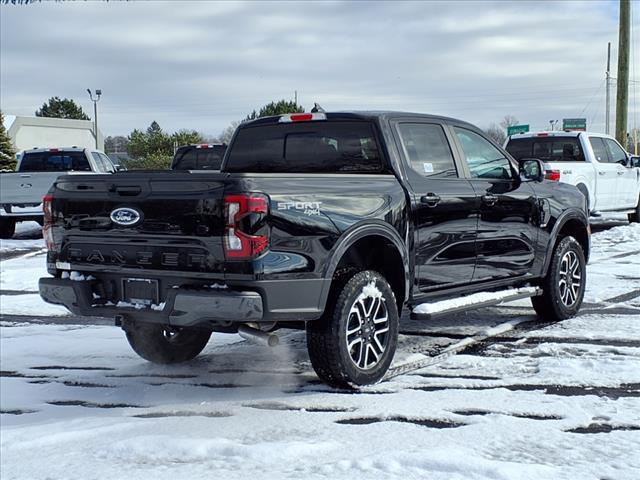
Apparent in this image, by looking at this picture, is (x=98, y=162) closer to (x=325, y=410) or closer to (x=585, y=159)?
(x=585, y=159)

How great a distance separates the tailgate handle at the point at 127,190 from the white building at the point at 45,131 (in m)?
56.5

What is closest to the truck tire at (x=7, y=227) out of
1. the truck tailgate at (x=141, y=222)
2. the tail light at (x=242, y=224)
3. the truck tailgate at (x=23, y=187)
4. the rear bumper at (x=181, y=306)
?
the truck tailgate at (x=23, y=187)

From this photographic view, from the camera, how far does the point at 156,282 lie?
5.04 metres

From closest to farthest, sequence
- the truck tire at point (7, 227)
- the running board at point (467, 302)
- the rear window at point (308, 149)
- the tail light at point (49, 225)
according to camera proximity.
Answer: the tail light at point (49, 225)
the running board at point (467, 302)
the rear window at point (308, 149)
the truck tire at point (7, 227)

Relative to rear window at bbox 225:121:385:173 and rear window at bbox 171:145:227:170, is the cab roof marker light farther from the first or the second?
rear window at bbox 171:145:227:170

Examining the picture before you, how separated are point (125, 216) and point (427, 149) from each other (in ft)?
8.08

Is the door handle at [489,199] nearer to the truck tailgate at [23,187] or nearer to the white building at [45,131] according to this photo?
the truck tailgate at [23,187]

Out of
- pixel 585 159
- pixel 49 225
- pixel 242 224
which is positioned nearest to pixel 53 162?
pixel 585 159

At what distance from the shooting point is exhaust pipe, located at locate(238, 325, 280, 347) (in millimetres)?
5051

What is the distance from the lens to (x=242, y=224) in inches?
186

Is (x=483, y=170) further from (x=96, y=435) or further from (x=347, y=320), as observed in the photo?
(x=96, y=435)

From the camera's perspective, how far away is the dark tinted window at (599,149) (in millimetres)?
16375

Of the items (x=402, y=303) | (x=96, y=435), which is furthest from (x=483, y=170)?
(x=96, y=435)

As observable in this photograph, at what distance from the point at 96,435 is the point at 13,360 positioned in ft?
7.95
